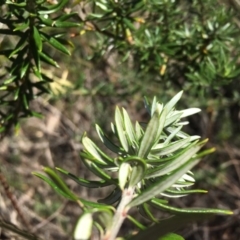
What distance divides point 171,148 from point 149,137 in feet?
0.19

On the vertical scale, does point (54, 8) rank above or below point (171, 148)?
above

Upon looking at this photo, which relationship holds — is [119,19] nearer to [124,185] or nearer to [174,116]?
[174,116]

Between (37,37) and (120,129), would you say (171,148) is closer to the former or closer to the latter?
(120,129)

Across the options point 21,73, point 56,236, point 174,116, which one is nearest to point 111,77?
point 56,236

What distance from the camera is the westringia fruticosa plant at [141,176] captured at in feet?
1.55

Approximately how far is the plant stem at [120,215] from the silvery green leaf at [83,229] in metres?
0.07

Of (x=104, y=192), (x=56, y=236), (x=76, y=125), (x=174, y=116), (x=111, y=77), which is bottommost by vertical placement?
(x=56, y=236)

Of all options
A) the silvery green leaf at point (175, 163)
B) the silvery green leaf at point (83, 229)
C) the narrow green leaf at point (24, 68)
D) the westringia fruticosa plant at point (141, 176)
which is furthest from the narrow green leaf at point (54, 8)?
the silvery green leaf at point (83, 229)

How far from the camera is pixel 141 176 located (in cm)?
56

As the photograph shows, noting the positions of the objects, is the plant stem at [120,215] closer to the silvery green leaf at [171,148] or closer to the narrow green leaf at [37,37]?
the silvery green leaf at [171,148]

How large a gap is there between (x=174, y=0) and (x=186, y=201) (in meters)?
1.47

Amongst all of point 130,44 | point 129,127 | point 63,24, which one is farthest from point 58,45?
point 130,44

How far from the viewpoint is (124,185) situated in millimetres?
575

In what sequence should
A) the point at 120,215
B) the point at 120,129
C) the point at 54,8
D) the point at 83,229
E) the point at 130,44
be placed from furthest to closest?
the point at 130,44 → the point at 54,8 → the point at 120,129 → the point at 120,215 → the point at 83,229
